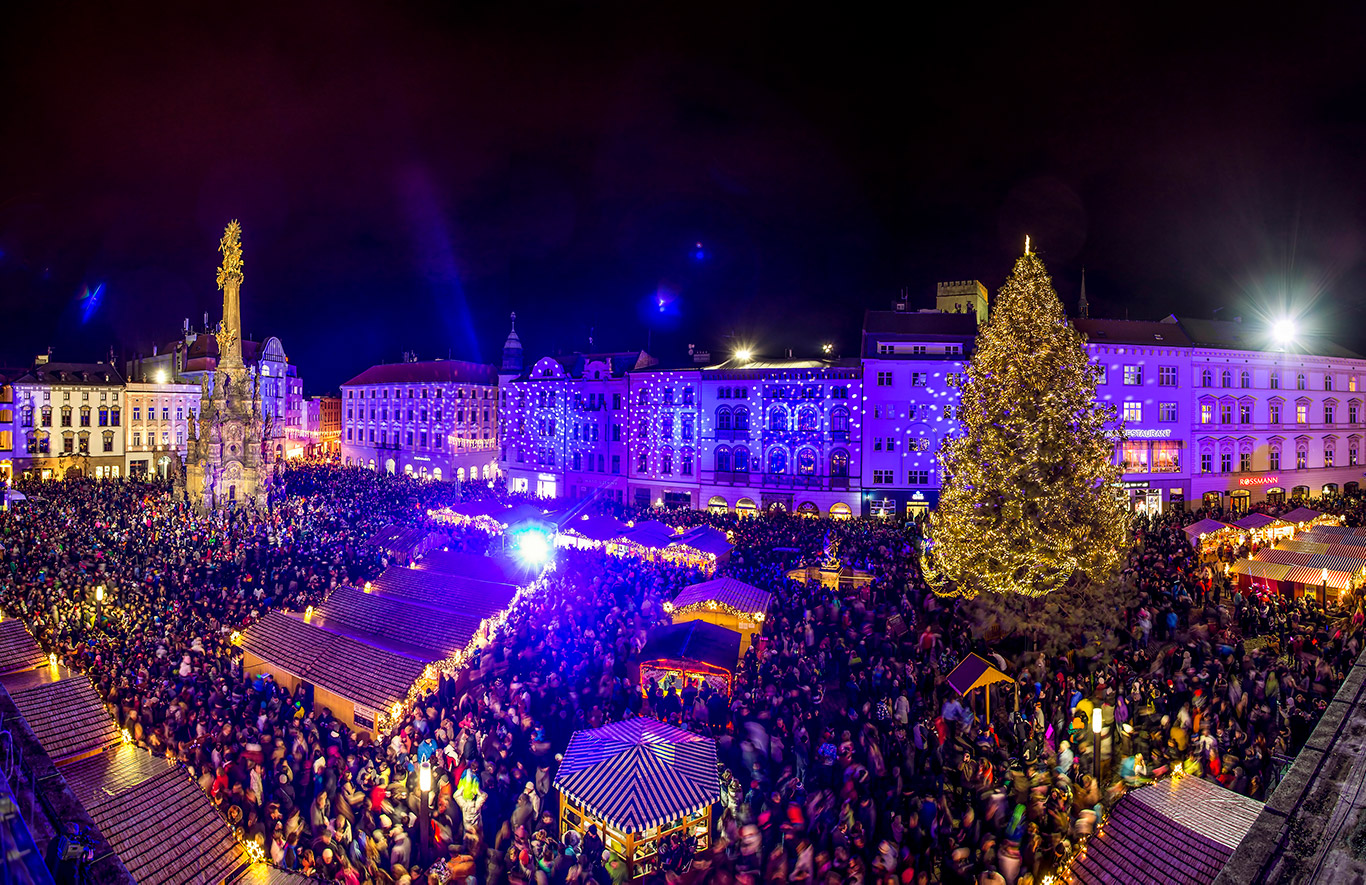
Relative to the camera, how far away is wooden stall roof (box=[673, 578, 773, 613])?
17.2 metres

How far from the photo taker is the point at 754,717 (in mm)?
12766

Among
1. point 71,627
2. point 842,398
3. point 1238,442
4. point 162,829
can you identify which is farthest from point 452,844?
point 1238,442

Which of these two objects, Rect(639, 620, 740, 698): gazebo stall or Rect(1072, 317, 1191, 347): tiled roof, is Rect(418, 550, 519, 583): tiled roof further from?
→ Rect(1072, 317, 1191, 347): tiled roof

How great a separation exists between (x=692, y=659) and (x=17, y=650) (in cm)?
1397

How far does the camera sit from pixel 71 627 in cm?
1639

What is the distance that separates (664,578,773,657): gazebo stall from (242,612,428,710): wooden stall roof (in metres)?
6.76

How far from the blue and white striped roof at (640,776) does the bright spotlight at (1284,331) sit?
49.4m

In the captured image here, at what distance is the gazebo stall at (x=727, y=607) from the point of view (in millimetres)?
17172

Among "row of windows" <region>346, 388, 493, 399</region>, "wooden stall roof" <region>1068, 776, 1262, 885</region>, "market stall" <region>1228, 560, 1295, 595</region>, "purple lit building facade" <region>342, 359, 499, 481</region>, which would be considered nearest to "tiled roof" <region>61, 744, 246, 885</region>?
"wooden stall roof" <region>1068, 776, 1262, 885</region>

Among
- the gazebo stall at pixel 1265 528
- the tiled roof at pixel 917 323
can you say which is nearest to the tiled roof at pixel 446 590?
the tiled roof at pixel 917 323

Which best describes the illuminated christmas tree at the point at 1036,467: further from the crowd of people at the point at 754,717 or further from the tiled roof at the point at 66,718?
the tiled roof at the point at 66,718

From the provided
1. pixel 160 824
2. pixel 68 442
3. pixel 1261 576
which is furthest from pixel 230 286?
pixel 1261 576

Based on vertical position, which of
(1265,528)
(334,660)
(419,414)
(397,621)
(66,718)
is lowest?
(334,660)

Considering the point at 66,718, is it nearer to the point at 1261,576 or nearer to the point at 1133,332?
the point at 1261,576
